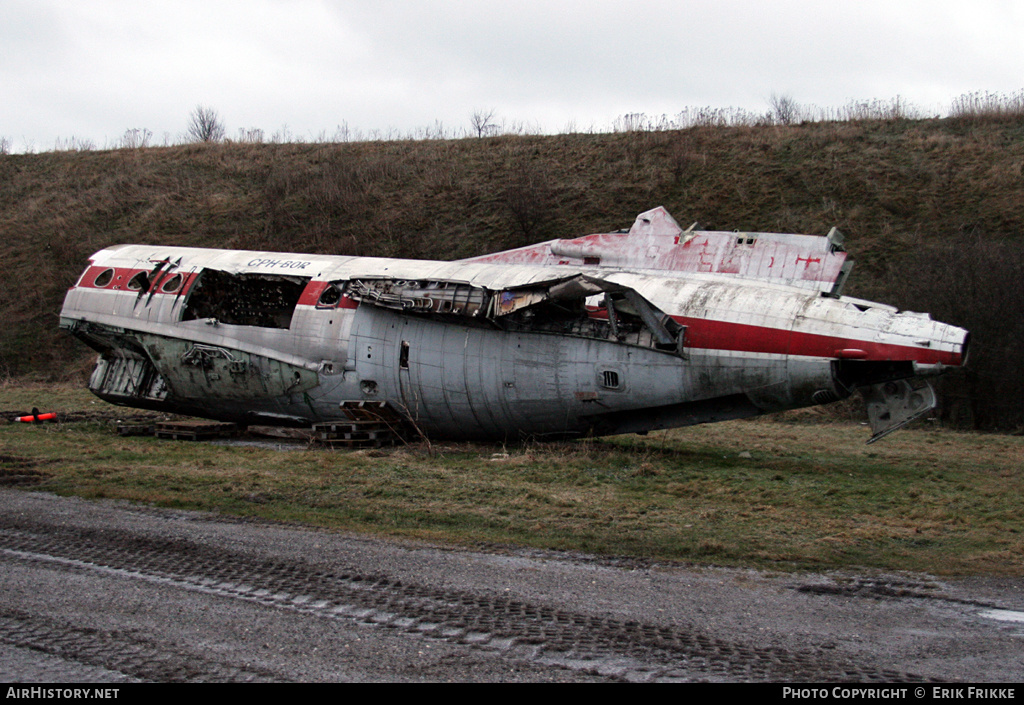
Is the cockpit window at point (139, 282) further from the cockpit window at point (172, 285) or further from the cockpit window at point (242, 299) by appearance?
the cockpit window at point (242, 299)

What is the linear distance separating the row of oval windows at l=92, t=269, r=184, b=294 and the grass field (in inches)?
140

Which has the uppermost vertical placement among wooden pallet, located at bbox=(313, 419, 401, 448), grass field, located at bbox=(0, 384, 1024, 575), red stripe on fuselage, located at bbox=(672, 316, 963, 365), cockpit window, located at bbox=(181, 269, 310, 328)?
cockpit window, located at bbox=(181, 269, 310, 328)

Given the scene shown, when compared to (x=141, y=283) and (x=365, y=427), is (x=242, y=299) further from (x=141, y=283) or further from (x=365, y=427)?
(x=365, y=427)

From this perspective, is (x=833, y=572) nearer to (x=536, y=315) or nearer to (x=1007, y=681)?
(x=1007, y=681)

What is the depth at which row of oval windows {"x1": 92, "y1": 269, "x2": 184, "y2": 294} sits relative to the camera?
66.3 ft

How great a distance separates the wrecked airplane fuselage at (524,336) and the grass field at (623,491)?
1.23 meters

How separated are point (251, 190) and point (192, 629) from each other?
136ft

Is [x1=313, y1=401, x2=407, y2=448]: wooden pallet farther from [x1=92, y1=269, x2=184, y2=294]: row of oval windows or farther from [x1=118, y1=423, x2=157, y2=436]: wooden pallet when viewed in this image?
[x1=92, y1=269, x2=184, y2=294]: row of oval windows

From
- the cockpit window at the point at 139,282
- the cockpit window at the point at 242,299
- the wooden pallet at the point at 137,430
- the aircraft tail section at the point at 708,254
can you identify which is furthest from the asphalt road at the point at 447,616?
the cockpit window at the point at 139,282

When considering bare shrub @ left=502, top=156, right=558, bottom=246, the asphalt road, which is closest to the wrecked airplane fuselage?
the asphalt road

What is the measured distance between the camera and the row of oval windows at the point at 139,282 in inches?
796

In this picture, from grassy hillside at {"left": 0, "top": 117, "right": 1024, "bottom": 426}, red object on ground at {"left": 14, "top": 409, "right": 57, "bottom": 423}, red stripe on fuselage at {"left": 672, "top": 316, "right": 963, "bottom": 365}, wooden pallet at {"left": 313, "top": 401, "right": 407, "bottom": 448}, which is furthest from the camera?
grassy hillside at {"left": 0, "top": 117, "right": 1024, "bottom": 426}

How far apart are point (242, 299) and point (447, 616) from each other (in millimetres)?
15380
